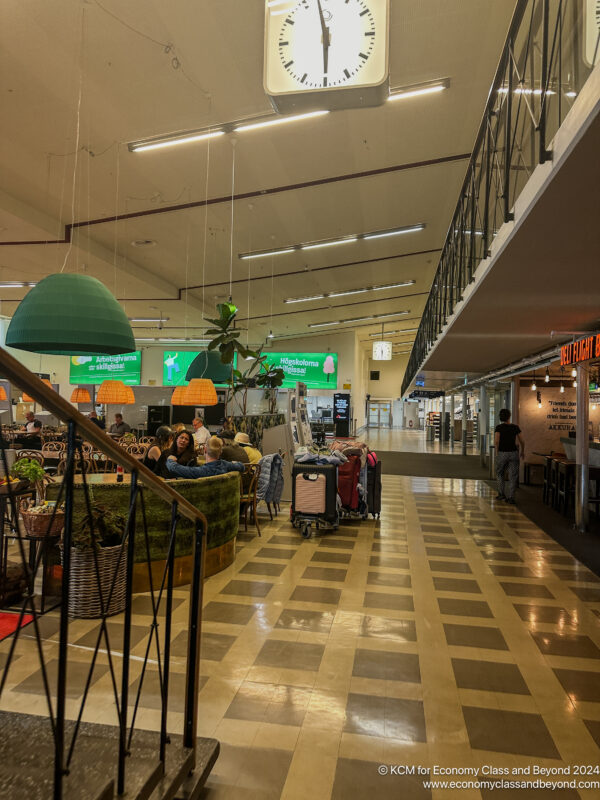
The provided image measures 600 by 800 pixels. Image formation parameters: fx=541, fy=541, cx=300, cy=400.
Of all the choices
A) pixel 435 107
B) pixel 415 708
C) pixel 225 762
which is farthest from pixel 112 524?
pixel 435 107

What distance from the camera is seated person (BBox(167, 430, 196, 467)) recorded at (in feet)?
19.2

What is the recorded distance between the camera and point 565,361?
6379 millimetres

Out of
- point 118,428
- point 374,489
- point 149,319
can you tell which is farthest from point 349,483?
point 149,319

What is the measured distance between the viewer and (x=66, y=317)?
9.62ft

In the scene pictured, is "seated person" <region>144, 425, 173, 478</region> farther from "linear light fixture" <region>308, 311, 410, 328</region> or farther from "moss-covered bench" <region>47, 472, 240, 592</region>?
"linear light fixture" <region>308, 311, 410, 328</region>

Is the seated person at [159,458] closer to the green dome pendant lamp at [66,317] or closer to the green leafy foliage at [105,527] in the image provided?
the green leafy foliage at [105,527]

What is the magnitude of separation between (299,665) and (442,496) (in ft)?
23.8

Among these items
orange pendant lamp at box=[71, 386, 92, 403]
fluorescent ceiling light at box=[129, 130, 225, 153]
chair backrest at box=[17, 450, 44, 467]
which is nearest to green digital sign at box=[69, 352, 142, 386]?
orange pendant lamp at box=[71, 386, 92, 403]

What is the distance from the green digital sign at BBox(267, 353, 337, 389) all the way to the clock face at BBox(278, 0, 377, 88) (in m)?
14.5

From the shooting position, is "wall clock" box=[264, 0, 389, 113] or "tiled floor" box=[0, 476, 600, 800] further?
"wall clock" box=[264, 0, 389, 113]

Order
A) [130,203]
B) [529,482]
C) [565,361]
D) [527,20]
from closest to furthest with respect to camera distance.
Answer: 1. [527,20]
2. [565,361]
3. [130,203]
4. [529,482]

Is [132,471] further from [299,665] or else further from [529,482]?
[529,482]

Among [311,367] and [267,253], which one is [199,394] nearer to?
[267,253]

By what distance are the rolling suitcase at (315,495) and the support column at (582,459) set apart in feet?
11.0
